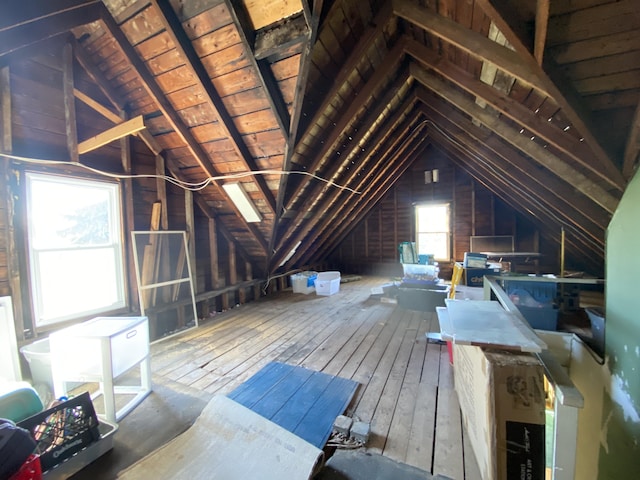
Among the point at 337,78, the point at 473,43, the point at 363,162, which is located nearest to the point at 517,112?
the point at 473,43

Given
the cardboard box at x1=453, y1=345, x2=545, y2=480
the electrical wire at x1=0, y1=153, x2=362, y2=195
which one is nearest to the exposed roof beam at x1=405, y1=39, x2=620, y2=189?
the cardboard box at x1=453, y1=345, x2=545, y2=480

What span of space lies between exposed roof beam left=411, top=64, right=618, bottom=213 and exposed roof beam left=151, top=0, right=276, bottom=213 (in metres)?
1.93

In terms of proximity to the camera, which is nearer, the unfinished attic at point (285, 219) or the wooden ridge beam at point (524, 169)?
the unfinished attic at point (285, 219)

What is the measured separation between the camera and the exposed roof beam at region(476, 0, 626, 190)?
1215 millimetres

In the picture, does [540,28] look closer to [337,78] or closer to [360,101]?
[337,78]

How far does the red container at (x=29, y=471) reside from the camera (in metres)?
1.03

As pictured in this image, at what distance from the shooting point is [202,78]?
83.1 inches

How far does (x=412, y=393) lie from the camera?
6.81 ft

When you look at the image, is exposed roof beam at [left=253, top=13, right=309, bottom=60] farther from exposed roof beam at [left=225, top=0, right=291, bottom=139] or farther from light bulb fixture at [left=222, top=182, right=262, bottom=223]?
light bulb fixture at [left=222, top=182, right=262, bottom=223]

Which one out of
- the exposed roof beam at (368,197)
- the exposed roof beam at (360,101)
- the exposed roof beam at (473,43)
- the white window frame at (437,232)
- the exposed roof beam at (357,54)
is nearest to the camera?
the exposed roof beam at (473,43)

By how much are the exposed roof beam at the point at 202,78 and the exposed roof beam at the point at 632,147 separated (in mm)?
2637

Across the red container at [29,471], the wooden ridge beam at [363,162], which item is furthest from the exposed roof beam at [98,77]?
the red container at [29,471]

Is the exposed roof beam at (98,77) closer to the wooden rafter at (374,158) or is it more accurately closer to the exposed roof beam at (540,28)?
the wooden rafter at (374,158)

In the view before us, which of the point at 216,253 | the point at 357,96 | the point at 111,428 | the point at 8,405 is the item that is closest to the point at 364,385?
the point at 111,428
